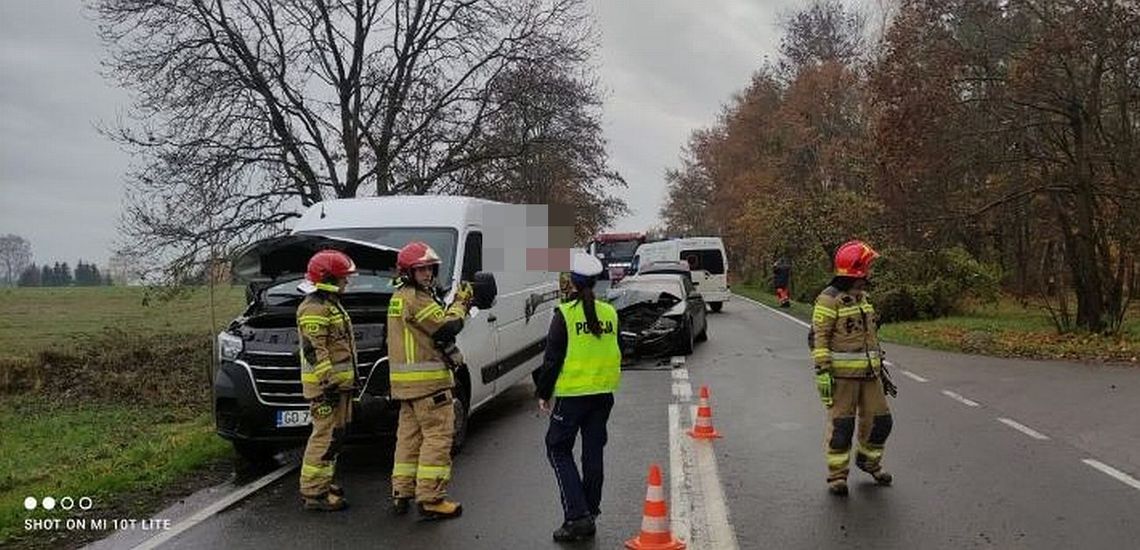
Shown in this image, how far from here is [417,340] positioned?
649cm

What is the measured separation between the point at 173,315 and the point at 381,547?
30745 mm

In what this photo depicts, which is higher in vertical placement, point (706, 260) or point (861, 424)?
point (706, 260)

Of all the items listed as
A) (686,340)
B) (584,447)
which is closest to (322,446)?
(584,447)

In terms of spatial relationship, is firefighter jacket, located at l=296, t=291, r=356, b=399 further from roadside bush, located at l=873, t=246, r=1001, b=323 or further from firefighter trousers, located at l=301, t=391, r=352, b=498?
roadside bush, located at l=873, t=246, r=1001, b=323

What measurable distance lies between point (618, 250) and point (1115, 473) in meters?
37.2

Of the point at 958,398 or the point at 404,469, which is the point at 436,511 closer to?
the point at 404,469

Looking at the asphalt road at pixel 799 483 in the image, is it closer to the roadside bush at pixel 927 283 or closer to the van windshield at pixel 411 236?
the van windshield at pixel 411 236

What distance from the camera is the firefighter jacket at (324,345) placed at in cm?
652

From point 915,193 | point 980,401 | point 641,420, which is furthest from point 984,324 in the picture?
point 641,420

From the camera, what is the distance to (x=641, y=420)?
1016 centimetres

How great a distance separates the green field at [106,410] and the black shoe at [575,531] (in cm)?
304

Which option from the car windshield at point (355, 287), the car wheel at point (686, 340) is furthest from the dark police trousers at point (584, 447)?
the car wheel at point (686, 340)

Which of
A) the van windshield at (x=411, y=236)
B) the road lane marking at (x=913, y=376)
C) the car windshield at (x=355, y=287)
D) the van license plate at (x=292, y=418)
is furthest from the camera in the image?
the road lane marking at (x=913, y=376)

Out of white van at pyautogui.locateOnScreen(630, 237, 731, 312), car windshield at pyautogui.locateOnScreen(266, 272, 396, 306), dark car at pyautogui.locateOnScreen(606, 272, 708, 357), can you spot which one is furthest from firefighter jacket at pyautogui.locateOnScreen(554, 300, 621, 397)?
white van at pyautogui.locateOnScreen(630, 237, 731, 312)
